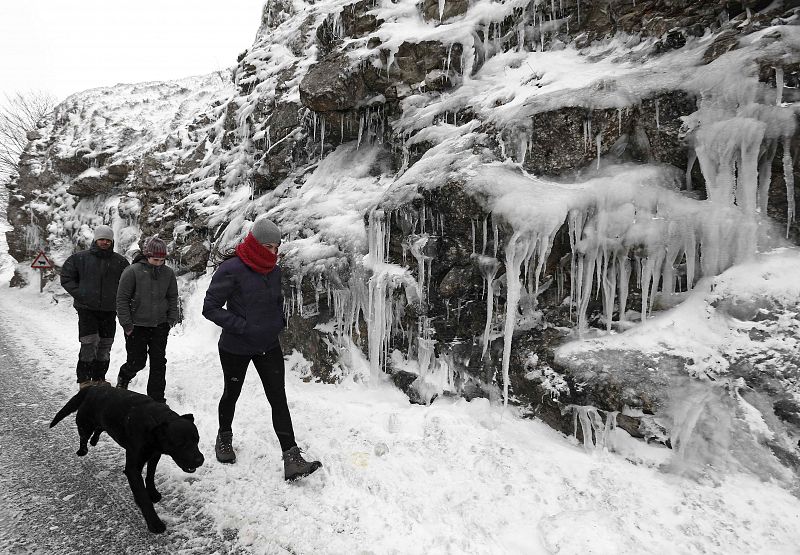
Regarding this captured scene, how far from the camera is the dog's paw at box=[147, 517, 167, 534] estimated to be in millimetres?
2260

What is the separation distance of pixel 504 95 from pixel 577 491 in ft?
15.4

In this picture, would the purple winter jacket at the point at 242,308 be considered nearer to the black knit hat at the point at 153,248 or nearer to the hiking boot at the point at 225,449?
the hiking boot at the point at 225,449

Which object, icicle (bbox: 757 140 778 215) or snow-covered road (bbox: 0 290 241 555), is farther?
icicle (bbox: 757 140 778 215)

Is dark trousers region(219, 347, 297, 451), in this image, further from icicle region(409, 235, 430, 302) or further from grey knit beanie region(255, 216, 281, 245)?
icicle region(409, 235, 430, 302)

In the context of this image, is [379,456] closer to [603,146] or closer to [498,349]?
[498,349]

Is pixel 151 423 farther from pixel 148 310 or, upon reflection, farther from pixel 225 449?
pixel 148 310

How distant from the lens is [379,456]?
10.6 ft

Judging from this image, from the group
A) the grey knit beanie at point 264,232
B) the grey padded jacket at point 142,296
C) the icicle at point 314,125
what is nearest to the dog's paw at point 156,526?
the grey knit beanie at point 264,232

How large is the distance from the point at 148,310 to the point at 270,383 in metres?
1.78

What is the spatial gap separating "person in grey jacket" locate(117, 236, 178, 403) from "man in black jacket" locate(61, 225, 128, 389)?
2.73 feet

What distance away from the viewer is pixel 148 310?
151 inches

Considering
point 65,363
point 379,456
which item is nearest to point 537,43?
point 379,456

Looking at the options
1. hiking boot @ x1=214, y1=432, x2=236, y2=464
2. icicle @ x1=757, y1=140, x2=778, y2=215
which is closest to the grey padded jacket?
hiking boot @ x1=214, y1=432, x2=236, y2=464

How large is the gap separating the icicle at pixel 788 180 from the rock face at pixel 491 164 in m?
0.02
